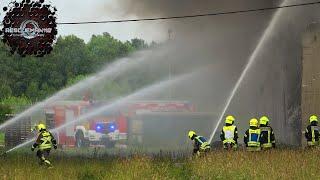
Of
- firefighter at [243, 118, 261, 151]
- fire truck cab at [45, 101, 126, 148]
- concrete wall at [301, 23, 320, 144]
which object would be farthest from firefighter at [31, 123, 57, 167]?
fire truck cab at [45, 101, 126, 148]

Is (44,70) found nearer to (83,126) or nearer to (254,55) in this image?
(83,126)

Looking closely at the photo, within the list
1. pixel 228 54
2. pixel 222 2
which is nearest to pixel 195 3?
pixel 222 2

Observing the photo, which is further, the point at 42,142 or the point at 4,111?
the point at 4,111

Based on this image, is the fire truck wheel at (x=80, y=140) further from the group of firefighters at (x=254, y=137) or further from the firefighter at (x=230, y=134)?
the firefighter at (x=230, y=134)

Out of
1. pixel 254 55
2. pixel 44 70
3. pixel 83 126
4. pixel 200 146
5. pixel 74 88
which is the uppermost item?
pixel 44 70

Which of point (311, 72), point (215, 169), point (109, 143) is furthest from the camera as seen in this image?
point (109, 143)

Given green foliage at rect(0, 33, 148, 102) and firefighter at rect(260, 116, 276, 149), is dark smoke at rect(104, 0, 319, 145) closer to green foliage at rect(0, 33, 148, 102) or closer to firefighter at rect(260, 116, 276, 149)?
firefighter at rect(260, 116, 276, 149)

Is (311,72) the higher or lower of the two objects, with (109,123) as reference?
higher

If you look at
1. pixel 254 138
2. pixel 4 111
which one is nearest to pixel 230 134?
pixel 254 138

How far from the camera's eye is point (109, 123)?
1357 inches

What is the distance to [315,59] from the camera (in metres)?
21.0

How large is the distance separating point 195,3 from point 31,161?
14.4 m

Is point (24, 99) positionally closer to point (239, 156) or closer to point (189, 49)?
point (189, 49)

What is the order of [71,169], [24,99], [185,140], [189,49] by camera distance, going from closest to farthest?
[71,169] → [185,140] → [189,49] → [24,99]
